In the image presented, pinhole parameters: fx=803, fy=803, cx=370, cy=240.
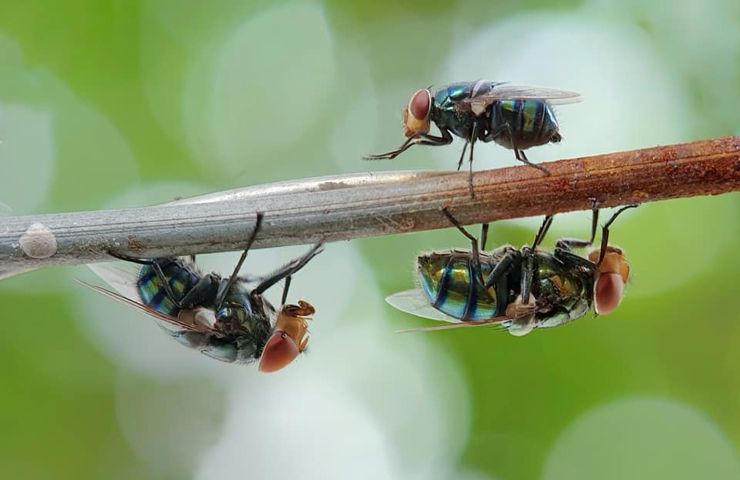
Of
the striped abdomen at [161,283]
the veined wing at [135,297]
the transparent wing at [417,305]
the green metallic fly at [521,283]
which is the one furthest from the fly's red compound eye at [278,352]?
the green metallic fly at [521,283]

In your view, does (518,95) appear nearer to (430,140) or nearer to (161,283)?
(430,140)

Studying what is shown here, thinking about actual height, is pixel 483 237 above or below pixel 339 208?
below

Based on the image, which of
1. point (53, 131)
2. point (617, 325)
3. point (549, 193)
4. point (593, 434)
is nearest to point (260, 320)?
point (549, 193)

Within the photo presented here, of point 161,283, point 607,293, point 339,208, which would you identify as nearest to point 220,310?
point 161,283

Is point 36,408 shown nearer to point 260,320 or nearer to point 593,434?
point 260,320

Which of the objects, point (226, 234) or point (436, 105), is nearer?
point (226, 234)

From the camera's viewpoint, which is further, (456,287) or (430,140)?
(430,140)

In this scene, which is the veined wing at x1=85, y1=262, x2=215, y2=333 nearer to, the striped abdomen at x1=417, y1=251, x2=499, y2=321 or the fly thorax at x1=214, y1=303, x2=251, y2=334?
the fly thorax at x1=214, y1=303, x2=251, y2=334
